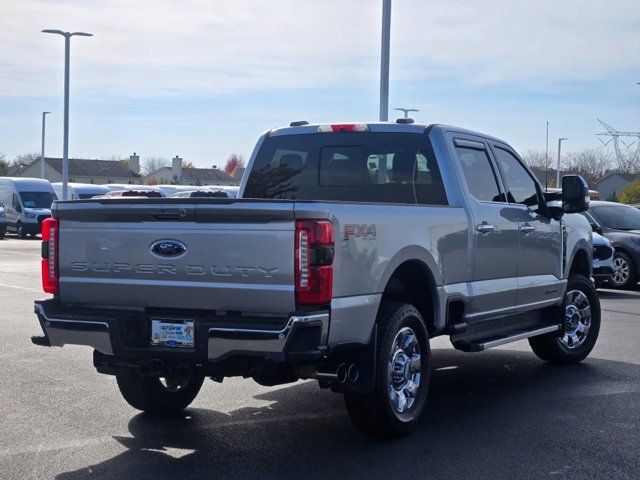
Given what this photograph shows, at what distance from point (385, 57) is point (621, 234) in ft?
17.8

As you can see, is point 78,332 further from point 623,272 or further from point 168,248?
point 623,272

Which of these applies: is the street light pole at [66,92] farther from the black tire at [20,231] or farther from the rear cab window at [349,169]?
the rear cab window at [349,169]

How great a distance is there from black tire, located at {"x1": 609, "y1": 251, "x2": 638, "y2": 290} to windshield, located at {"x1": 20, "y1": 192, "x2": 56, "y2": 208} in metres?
28.8

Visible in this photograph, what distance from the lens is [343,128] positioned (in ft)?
27.4

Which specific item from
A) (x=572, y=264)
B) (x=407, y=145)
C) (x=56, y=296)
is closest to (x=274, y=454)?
(x=56, y=296)

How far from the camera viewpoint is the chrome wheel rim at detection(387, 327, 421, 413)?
6805 mm

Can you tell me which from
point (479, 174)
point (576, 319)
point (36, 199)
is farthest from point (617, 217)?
point (36, 199)

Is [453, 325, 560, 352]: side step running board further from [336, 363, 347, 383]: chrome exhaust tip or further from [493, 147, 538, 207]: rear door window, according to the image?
[336, 363, 347, 383]: chrome exhaust tip

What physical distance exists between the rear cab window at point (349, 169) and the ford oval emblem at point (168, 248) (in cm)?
226

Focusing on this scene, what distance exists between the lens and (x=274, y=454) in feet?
21.0

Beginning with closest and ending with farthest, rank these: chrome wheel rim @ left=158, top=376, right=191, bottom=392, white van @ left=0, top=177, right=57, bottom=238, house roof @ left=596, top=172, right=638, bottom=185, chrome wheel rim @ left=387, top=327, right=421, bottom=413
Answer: chrome wheel rim @ left=387, top=327, right=421, bottom=413, chrome wheel rim @ left=158, top=376, right=191, bottom=392, white van @ left=0, top=177, right=57, bottom=238, house roof @ left=596, top=172, right=638, bottom=185

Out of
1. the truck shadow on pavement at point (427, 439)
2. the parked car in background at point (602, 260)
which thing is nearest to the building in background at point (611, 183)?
the parked car in background at point (602, 260)

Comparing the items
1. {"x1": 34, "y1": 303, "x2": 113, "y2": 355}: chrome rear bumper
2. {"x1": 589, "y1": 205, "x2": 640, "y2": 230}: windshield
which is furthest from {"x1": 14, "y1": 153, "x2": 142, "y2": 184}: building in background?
{"x1": 34, "y1": 303, "x2": 113, "y2": 355}: chrome rear bumper

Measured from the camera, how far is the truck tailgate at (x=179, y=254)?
5.93 m
